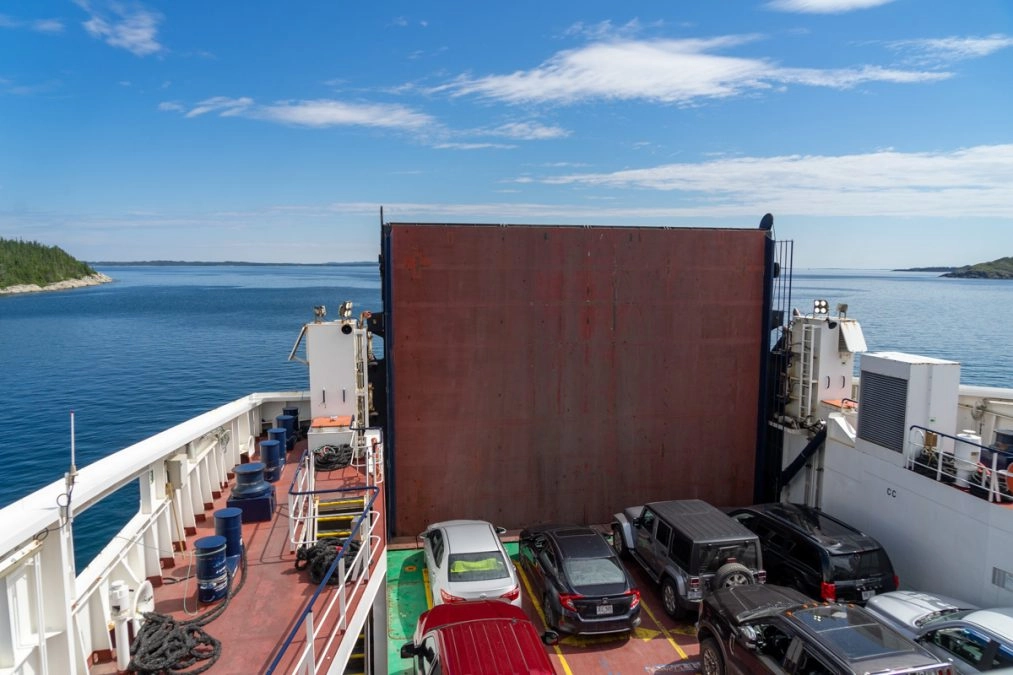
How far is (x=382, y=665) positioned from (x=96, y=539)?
14.6 metres

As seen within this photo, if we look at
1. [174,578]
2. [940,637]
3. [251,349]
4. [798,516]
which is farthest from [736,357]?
[251,349]

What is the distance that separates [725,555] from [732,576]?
31 centimetres

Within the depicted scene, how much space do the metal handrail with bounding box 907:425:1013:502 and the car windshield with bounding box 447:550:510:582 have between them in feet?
22.3

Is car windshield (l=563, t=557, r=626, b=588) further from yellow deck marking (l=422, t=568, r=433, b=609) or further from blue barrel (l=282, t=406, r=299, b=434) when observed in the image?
blue barrel (l=282, t=406, r=299, b=434)

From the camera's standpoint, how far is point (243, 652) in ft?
19.9

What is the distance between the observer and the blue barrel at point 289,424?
42.0 feet

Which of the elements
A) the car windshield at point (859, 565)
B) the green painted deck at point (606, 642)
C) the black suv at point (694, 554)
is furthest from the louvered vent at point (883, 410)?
the green painted deck at point (606, 642)

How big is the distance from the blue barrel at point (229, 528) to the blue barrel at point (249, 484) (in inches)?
53.5

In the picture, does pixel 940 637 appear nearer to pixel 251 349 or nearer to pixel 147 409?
pixel 147 409

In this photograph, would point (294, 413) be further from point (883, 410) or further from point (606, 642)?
point (883, 410)

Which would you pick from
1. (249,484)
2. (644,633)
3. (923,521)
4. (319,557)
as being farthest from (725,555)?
(249,484)

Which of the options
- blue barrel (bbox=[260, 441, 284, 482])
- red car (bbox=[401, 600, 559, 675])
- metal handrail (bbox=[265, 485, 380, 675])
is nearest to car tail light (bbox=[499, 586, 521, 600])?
red car (bbox=[401, 600, 559, 675])

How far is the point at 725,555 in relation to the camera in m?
9.15

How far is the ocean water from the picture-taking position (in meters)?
25.3
